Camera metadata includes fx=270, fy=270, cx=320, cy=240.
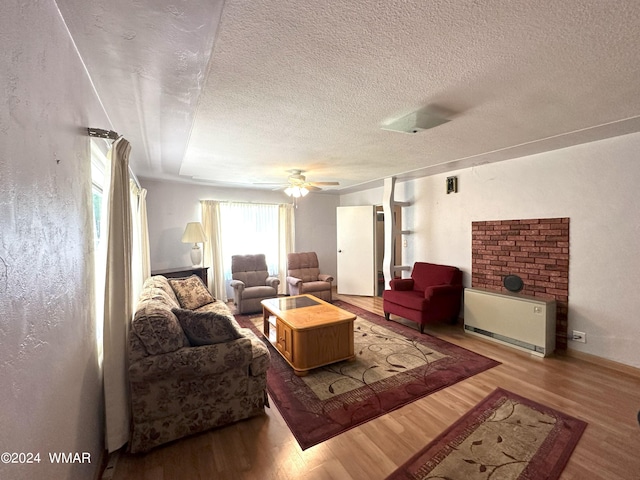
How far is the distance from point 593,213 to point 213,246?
5297 mm

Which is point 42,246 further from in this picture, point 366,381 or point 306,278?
point 306,278

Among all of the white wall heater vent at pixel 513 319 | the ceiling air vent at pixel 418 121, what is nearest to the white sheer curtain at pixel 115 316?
the ceiling air vent at pixel 418 121

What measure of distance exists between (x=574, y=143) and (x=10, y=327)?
165 inches

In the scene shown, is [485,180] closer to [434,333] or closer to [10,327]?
[434,333]

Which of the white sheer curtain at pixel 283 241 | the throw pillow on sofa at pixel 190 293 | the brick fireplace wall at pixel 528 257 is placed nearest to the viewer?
the brick fireplace wall at pixel 528 257

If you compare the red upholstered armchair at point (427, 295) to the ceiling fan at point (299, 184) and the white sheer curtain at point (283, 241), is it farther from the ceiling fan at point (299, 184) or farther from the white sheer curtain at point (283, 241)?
the white sheer curtain at point (283, 241)

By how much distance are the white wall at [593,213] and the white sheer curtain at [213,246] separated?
4382mm

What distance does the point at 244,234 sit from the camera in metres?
5.43

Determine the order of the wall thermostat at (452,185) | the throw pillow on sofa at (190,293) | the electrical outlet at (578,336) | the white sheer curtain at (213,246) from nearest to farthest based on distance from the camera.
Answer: the electrical outlet at (578,336)
the throw pillow on sofa at (190,293)
the wall thermostat at (452,185)
the white sheer curtain at (213,246)

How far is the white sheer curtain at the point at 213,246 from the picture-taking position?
196 inches

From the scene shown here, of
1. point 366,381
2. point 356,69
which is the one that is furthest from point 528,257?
point 356,69

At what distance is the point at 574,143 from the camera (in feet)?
9.11

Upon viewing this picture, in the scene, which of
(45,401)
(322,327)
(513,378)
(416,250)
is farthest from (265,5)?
(416,250)

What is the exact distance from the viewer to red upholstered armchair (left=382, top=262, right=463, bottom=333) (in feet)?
11.6
